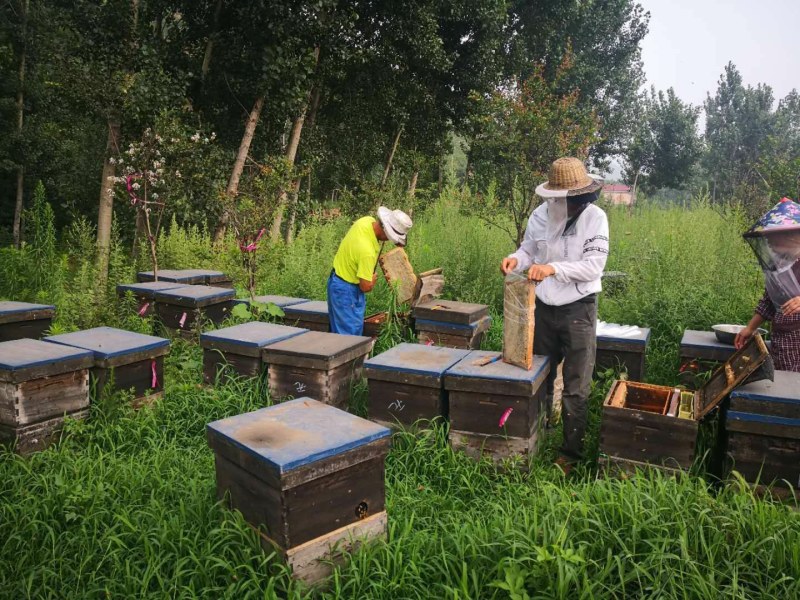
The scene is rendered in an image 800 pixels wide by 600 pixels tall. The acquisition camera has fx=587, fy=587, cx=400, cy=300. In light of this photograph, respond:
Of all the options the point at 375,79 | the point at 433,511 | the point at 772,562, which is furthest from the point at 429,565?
the point at 375,79

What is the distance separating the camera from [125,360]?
4.32 meters

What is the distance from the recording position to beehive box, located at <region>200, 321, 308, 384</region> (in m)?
4.54

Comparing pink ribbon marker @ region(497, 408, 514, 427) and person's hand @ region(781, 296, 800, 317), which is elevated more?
person's hand @ region(781, 296, 800, 317)

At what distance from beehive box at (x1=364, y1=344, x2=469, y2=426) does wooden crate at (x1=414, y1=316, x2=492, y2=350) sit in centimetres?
113

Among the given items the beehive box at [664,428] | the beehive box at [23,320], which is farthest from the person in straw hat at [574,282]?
the beehive box at [23,320]

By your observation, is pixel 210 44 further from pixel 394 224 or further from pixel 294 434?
pixel 294 434

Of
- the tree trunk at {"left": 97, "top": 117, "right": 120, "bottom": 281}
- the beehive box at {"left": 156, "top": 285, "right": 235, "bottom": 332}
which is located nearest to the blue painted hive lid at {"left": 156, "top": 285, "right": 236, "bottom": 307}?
the beehive box at {"left": 156, "top": 285, "right": 235, "bottom": 332}

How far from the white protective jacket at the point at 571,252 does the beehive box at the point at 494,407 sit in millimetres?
520

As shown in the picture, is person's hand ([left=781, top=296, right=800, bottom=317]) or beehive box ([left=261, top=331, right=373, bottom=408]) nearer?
person's hand ([left=781, top=296, right=800, bottom=317])

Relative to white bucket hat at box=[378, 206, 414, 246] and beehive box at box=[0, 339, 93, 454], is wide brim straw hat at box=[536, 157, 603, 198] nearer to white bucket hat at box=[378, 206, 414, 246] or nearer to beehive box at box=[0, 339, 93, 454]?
white bucket hat at box=[378, 206, 414, 246]

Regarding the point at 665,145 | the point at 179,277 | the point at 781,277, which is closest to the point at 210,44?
the point at 179,277

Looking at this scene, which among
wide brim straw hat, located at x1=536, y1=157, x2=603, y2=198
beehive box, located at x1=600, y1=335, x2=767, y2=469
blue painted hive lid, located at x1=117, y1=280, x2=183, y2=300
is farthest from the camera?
blue painted hive lid, located at x1=117, y1=280, x2=183, y2=300

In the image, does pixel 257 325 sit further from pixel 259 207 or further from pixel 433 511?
pixel 259 207

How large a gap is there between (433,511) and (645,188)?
1446 inches
